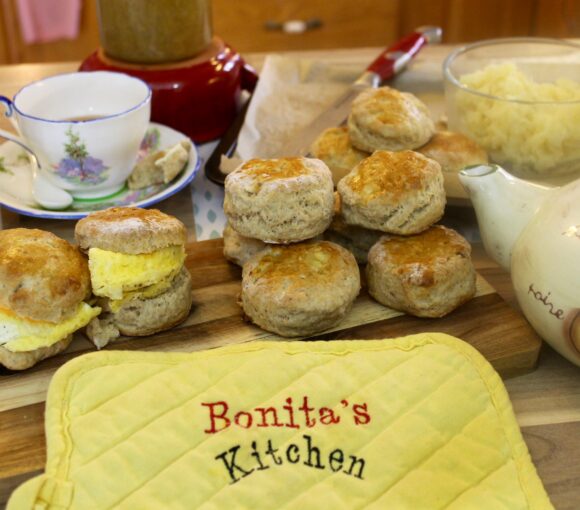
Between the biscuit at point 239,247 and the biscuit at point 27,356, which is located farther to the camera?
the biscuit at point 239,247

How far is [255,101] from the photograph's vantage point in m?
1.43

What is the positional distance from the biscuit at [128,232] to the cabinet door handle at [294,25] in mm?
1945

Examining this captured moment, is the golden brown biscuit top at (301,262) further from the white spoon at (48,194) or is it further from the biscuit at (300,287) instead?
the white spoon at (48,194)

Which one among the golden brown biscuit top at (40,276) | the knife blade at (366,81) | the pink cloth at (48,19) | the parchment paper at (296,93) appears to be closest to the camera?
the golden brown biscuit top at (40,276)

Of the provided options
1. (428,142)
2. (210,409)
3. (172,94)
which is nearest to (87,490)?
(210,409)

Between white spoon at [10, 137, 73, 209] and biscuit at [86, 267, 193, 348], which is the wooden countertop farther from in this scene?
white spoon at [10, 137, 73, 209]

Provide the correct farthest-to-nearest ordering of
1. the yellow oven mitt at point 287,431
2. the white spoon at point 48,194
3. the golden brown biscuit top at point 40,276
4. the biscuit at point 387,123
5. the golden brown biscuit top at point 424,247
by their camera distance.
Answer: the white spoon at point 48,194, the biscuit at point 387,123, the golden brown biscuit top at point 424,247, the golden brown biscuit top at point 40,276, the yellow oven mitt at point 287,431

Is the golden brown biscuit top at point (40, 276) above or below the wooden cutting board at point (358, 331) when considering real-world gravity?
above

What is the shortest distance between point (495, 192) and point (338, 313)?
25 cm

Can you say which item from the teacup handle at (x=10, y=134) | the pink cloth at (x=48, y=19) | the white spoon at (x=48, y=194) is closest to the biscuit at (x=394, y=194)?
the white spoon at (x=48, y=194)

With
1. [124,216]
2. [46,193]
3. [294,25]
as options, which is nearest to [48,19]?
[294,25]

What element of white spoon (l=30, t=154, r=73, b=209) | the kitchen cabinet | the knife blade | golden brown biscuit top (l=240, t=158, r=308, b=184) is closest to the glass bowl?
the knife blade

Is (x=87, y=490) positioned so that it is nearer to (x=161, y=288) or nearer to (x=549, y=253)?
(x=161, y=288)

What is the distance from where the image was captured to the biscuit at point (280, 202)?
0.85 m
